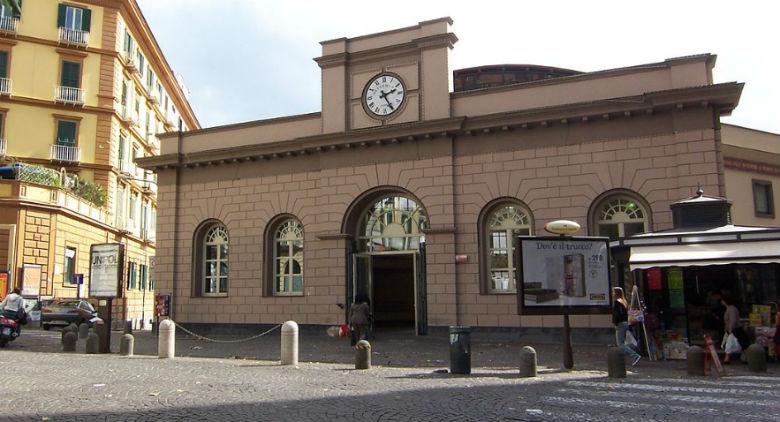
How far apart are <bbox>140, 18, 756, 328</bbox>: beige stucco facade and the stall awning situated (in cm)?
334

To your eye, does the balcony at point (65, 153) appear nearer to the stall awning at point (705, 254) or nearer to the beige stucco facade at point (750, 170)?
the stall awning at point (705, 254)

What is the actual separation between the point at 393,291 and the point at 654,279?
13.8m

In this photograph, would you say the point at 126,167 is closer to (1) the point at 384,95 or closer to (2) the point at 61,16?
(2) the point at 61,16

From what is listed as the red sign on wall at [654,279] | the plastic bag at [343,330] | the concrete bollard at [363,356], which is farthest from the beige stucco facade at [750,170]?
the concrete bollard at [363,356]

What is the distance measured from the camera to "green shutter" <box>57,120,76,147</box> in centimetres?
3534

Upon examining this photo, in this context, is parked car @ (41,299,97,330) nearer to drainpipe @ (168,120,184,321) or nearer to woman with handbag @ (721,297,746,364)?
drainpipe @ (168,120,184,321)

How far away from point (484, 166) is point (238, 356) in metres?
8.57

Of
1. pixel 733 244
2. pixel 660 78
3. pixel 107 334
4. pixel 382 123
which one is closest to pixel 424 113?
pixel 382 123

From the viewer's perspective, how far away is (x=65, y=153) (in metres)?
35.2

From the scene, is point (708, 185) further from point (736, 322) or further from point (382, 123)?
point (382, 123)

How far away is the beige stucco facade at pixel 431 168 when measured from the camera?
56.0ft

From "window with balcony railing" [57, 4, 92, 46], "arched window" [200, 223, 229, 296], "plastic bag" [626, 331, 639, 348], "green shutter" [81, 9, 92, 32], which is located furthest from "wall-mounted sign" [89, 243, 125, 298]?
"green shutter" [81, 9, 92, 32]

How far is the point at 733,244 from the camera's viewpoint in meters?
13.3

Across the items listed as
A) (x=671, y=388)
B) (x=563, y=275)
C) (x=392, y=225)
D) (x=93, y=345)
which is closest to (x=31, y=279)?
(x=93, y=345)
